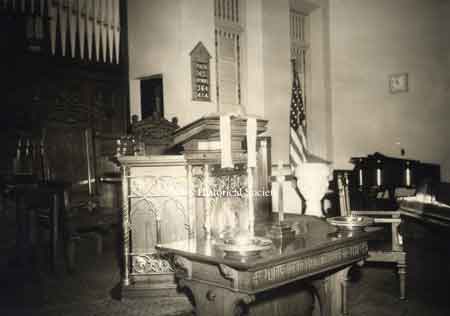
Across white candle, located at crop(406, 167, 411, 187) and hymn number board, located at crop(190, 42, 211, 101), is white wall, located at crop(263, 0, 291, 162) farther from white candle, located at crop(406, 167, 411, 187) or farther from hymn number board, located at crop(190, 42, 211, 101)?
white candle, located at crop(406, 167, 411, 187)

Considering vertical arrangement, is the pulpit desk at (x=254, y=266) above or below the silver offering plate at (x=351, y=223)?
below

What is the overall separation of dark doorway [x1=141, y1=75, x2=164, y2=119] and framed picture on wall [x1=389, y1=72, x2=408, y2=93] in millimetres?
4045

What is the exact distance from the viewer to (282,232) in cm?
257

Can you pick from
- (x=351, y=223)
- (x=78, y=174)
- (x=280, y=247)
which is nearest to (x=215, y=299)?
(x=280, y=247)

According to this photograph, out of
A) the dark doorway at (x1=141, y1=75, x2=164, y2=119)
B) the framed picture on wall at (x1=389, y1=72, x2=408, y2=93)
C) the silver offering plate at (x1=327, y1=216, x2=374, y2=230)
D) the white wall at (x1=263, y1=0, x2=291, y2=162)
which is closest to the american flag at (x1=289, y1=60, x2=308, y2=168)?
the white wall at (x1=263, y1=0, x2=291, y2=162)

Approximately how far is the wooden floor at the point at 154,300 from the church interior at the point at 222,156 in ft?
0.08

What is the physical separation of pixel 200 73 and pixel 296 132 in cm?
232

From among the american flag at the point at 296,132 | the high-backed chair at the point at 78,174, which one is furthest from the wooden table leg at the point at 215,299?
A: the american flag at the point at 296,132

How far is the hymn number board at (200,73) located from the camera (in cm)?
646

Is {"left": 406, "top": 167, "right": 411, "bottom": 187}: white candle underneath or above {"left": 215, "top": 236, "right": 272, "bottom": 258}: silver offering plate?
above

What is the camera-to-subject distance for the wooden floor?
3.37m

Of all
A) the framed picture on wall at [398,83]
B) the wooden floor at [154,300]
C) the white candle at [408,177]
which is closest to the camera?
the wooden floor at [154,300]

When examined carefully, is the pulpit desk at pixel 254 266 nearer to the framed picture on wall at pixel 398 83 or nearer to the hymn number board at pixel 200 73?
the hymn number board at pixel 200 73

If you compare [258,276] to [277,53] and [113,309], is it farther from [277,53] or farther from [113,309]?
[277,53]
